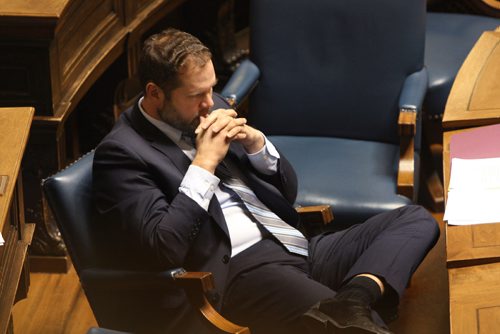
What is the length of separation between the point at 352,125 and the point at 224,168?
3.00 feet

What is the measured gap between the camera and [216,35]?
5113mm

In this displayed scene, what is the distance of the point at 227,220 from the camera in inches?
115

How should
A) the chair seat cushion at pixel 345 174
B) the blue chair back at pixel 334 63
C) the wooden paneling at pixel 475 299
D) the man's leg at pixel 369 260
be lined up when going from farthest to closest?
1. the blue chair back at pixel 334 63
2. the chair seat cushion at pixel 345 174
3. the man's leg at pixel 369 260
4. the wooden paneling at pixel 475 299

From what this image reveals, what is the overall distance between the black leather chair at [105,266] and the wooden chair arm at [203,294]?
0.12 feet

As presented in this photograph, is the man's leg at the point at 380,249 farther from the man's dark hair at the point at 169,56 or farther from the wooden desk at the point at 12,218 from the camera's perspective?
the wooden desk at the point at 12,218

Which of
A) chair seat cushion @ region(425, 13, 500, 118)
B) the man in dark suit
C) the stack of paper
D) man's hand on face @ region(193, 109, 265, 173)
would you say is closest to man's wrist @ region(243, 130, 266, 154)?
the man in dark suit

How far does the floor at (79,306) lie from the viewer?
3.55 m

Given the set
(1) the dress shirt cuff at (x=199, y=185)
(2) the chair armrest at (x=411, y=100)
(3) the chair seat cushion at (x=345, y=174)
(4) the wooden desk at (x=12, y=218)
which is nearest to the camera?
(4) the wooden desk at (x=12, y=218)

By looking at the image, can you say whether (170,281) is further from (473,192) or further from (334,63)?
(334,63)

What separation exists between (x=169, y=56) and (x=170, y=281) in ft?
1.97

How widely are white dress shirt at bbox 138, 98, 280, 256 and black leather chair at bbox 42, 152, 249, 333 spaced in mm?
240

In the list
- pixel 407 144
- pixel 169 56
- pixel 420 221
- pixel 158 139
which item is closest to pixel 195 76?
pixel 169 56

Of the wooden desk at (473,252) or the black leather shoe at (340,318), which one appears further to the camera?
the black leather shoe at (340,318)

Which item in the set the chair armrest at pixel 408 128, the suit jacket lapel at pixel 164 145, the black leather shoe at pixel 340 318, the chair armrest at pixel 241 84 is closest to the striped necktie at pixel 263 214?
the suit jacket lapel at pixel 164 145
